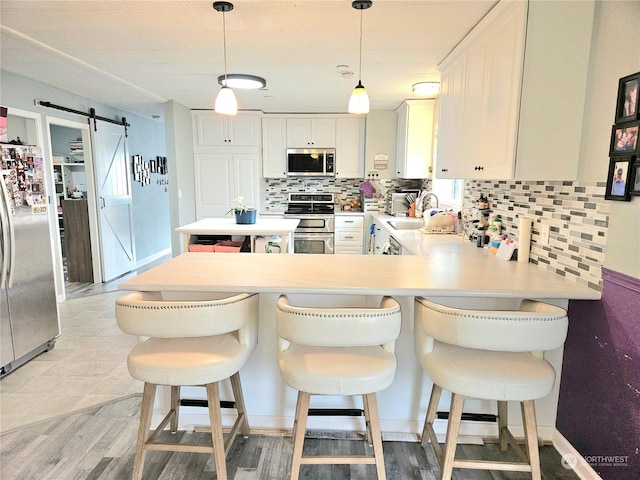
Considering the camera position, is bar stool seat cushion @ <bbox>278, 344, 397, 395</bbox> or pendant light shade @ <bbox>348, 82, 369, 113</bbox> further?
pendant light shade @ <bbox>348, 82, 369, 113</bbox>

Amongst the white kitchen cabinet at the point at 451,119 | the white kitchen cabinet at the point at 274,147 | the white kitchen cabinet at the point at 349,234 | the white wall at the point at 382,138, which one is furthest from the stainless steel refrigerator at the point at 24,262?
the white wall at the point at 382,138

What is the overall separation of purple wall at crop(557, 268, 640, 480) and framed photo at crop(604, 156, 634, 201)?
1.02 ft

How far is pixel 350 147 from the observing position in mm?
5680

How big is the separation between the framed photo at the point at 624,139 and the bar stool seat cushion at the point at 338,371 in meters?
1.23

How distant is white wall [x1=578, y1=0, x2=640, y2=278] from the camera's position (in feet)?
4.92

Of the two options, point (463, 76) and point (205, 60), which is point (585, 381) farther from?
point (205, 60)

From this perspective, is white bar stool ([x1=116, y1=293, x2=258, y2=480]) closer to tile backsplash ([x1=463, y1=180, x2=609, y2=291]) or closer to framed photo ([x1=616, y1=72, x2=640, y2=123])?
tile backsplash ([x1=463, y1=180, x2=609, y2=291])

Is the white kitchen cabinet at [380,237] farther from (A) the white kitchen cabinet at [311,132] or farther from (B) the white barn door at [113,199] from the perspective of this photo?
(B) the white barn door at [113,199]

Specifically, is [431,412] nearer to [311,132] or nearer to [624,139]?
[624,139]

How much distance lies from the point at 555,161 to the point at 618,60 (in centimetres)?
46

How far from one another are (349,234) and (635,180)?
4.24 metres

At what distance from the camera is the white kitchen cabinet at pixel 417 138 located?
4.69 meters

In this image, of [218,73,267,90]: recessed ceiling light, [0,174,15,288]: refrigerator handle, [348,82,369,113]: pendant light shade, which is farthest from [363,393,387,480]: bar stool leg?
[218,73,267,90]: recessed ceiling light

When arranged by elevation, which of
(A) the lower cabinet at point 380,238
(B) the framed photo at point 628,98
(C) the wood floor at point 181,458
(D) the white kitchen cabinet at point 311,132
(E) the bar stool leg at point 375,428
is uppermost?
(D) the white kitchen cabinet at point 311,132
